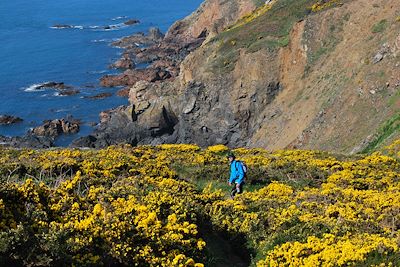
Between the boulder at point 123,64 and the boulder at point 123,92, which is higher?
the boulder at point 123,64

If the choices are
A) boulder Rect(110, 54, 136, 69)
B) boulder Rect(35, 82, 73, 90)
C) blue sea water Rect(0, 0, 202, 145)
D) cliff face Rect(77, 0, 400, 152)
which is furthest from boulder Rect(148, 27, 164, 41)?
cliff face Rect(77, 0, 400, 152)

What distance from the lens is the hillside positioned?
9125mm

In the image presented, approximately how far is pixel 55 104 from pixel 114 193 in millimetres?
73784

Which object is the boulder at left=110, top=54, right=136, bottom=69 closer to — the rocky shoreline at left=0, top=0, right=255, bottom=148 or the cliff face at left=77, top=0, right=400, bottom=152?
the rocky shoreline at left=0, top=0, right=255, bottom=148

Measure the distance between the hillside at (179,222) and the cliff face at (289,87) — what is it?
69.3ft

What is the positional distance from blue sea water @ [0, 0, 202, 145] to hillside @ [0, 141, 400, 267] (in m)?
56.3

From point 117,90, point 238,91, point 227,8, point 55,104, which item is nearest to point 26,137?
point 55,104

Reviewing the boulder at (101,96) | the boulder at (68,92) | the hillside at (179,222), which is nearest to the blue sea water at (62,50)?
the boulder at (68,92)

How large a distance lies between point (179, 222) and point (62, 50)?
354 feet

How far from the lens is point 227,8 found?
100 metres

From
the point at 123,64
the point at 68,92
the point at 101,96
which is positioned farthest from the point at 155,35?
the point at 101,96

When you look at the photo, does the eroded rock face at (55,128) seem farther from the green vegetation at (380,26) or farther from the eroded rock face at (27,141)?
the green vegetation at (380,26)

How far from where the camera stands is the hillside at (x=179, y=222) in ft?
29.9

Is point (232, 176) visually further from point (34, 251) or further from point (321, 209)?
point (34, 251)
